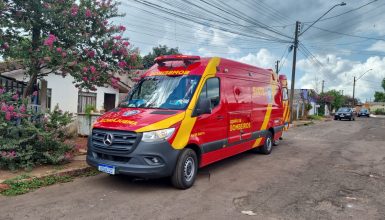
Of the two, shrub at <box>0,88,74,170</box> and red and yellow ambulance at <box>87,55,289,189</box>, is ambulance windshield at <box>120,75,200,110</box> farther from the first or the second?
shrub at <box>0,88,74,170</box>

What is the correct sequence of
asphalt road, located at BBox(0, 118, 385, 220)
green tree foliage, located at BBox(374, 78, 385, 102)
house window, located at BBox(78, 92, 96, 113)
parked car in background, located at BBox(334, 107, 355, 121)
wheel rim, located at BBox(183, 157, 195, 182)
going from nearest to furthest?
asphalt road, located at BBox(0, 118, 385, 220) → wheel rim, located at BBox(183, 157, 195, 182) → house window, located at BBox(78, 92, 96, 113) → parked car in background, located at BBox(334, 107, 355, 121) → green tree foliage, located at BBox(374, 78, 385, 102)

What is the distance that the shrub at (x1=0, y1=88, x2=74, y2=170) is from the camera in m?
6.63

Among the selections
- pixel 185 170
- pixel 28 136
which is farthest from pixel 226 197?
pixel 28 136

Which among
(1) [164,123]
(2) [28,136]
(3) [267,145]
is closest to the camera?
(1) [164,123]

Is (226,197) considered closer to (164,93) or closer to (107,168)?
(107,168)

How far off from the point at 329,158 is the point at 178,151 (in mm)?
6039

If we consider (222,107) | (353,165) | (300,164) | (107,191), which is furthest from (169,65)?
(353,165)

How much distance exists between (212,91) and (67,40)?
378 centimetres

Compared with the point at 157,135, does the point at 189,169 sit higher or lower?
lower

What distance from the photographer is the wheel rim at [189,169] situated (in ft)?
20.0

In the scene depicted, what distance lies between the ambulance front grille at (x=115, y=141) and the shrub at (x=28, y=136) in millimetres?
1688

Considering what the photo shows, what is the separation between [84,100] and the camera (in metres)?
15.7

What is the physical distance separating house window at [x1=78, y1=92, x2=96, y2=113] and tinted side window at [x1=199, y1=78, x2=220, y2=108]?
9.75 metres

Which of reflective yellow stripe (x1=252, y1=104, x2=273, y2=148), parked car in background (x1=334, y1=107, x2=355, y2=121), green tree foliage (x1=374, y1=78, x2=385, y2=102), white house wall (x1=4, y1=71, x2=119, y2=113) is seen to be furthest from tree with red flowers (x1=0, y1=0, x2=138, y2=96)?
green tree foliage (x1=374, y1=78, x2=385, y2=102)
